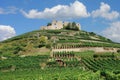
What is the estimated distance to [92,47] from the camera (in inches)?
4963

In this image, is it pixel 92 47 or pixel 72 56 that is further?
pixel 92 47

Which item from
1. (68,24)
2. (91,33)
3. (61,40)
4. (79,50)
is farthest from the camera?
(68,24)

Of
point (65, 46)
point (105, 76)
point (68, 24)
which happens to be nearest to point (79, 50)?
point (65, 46)

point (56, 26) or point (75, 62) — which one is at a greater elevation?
point (56, 26)

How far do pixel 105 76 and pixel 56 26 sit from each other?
125072 millimetres

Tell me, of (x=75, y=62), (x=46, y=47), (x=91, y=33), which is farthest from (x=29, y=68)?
(x=91, y=33)

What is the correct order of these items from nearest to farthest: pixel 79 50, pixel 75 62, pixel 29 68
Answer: pixel 29 68 < pixel 75 62 < pixel 79 50

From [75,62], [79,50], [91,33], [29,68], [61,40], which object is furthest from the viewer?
[91,33]

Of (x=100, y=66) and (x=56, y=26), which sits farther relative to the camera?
(x=56, y=26)

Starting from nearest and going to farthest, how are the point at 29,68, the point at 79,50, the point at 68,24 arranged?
the point at 29,68, the point at 79,50, the point at 68,24

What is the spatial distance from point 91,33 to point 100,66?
83094 millimetres

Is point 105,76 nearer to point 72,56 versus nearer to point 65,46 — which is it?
point 72,56

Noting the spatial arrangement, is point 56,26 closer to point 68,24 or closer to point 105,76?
point 68,24

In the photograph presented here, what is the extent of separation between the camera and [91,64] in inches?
3873
